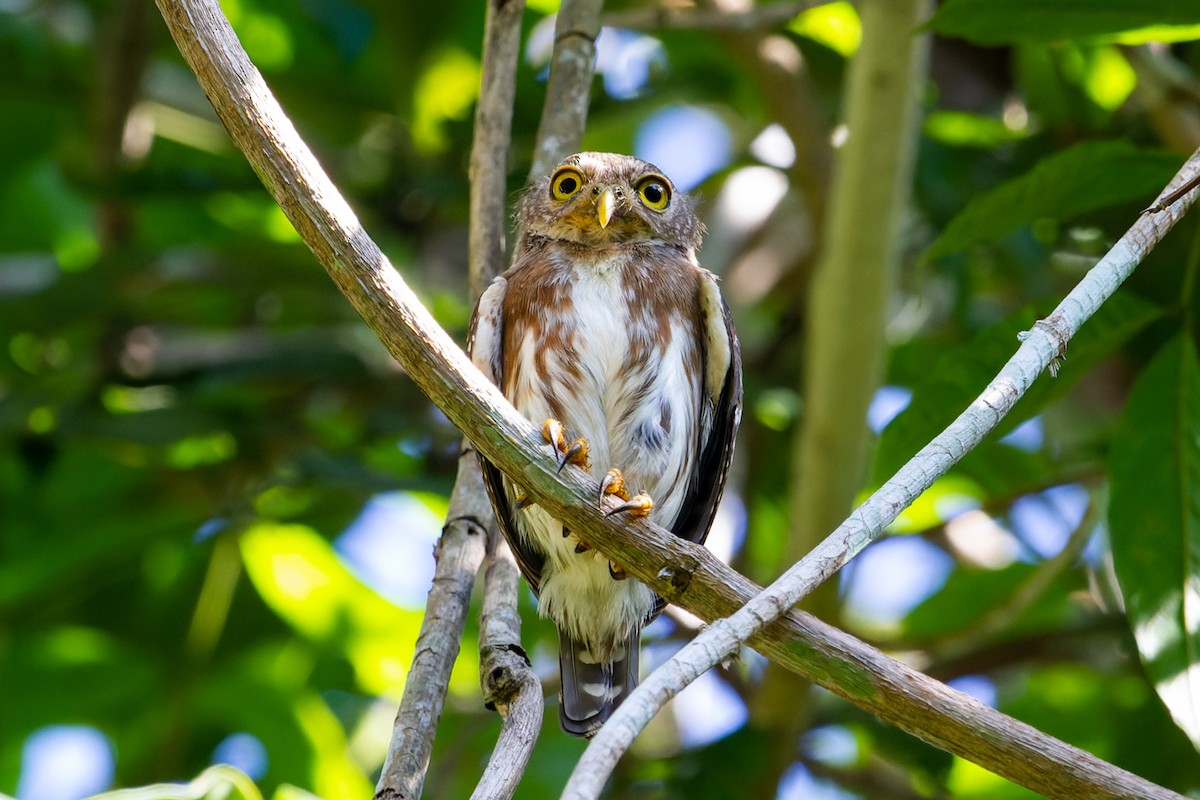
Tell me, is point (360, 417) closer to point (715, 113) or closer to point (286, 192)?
point (715, 113)

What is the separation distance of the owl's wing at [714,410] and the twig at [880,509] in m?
1.62

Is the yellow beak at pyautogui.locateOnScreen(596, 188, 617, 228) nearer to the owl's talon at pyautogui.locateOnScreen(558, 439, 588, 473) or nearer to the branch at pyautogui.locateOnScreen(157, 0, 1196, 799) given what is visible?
the owl's talon at pyautogui.locateOnScreen(558, 439, 588, 473)

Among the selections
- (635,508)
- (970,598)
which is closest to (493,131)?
(635,508)

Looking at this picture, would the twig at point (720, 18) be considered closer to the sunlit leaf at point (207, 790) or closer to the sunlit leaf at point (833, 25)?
the sunlit leaf at point (833, 25)

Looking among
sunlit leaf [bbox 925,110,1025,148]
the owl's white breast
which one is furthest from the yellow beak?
sunlit leaf [bbox 925,110,1025,148]

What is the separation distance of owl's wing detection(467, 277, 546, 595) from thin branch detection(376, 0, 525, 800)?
0.11 metres

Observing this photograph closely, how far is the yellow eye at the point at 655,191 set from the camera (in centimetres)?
465

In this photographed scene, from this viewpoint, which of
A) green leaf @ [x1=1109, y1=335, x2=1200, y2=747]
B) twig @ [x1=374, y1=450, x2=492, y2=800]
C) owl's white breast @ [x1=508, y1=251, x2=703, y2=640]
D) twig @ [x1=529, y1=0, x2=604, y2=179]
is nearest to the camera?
twig @ [x1=374, y1=450, x2=492, y2=800]

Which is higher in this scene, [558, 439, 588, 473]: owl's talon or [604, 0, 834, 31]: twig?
[604, 0, 834, 31]: twig

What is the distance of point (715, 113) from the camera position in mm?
7473

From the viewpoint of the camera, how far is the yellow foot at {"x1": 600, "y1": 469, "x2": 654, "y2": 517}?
2.85m

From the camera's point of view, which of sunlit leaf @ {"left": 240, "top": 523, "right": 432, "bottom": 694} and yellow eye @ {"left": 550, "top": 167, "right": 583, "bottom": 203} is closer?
yellow eye @ {"left": 550, "top": 167, "right": 583, "bottom": 203}

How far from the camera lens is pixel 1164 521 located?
338 cm

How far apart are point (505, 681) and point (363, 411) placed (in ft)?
9.97
